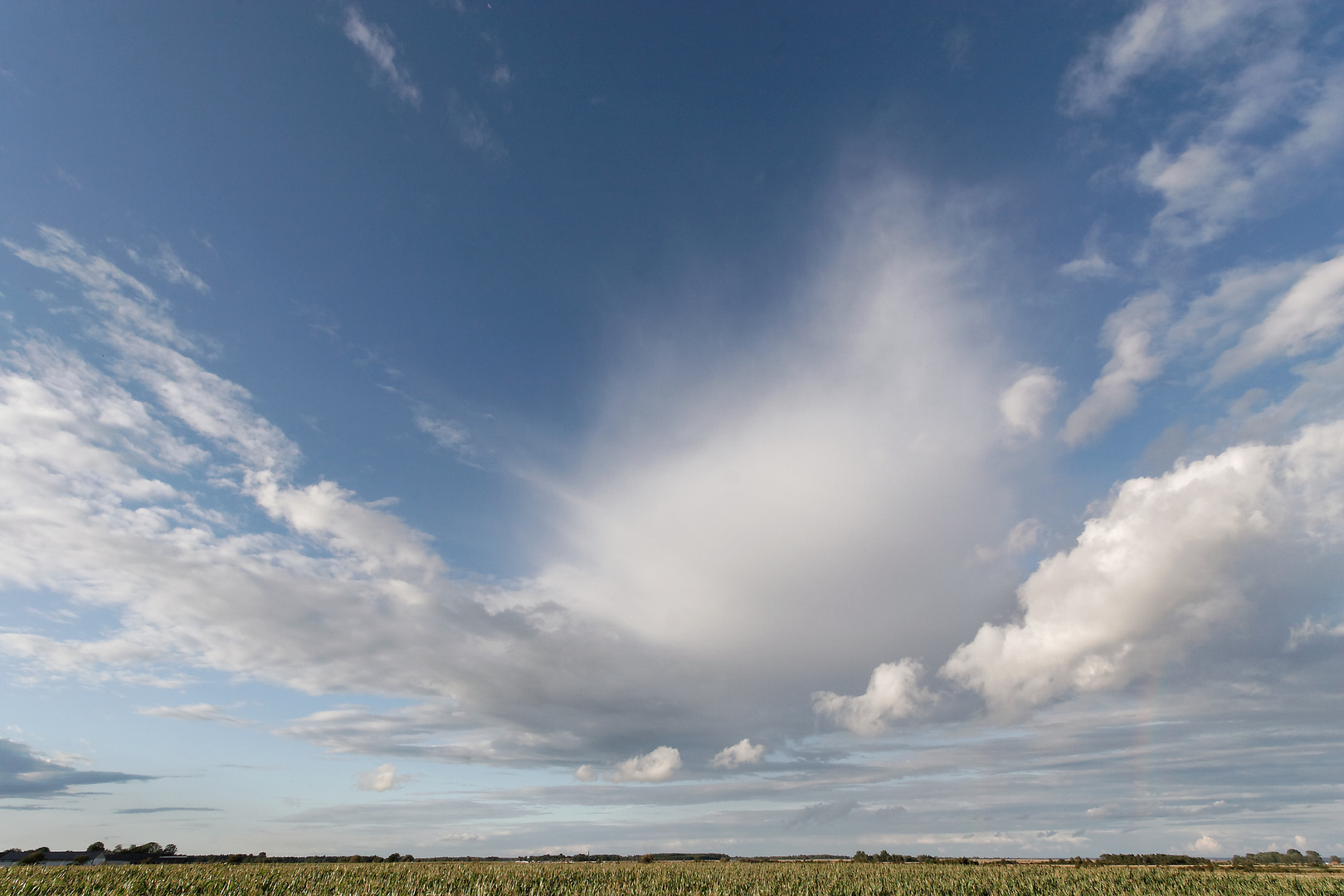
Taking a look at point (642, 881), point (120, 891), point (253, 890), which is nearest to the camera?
point (120, 891)

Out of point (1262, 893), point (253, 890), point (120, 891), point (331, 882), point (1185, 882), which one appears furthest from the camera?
point (1185, 882)

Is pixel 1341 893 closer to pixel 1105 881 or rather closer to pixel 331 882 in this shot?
pixel 1105 881

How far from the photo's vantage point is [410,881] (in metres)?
65.0

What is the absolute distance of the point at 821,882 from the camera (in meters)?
68.1

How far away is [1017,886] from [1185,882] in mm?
33379

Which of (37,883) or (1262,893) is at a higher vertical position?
(37,883)

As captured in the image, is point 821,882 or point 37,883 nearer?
point 37,883

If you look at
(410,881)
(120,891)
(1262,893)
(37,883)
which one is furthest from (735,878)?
(37,883)

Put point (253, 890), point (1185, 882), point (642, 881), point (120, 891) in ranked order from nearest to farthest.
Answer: point (120, 891) < point (253, 890) < point (642, 881) < point (1185, 882)

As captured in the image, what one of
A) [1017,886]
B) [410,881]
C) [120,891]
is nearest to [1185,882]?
[1017,886]

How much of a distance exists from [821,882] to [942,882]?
15.4 meters

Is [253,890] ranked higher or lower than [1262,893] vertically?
higher

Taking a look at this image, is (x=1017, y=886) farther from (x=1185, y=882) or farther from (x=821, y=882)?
(x=1185, y=882)

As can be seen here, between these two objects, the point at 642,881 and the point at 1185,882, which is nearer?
the point at 642,881
